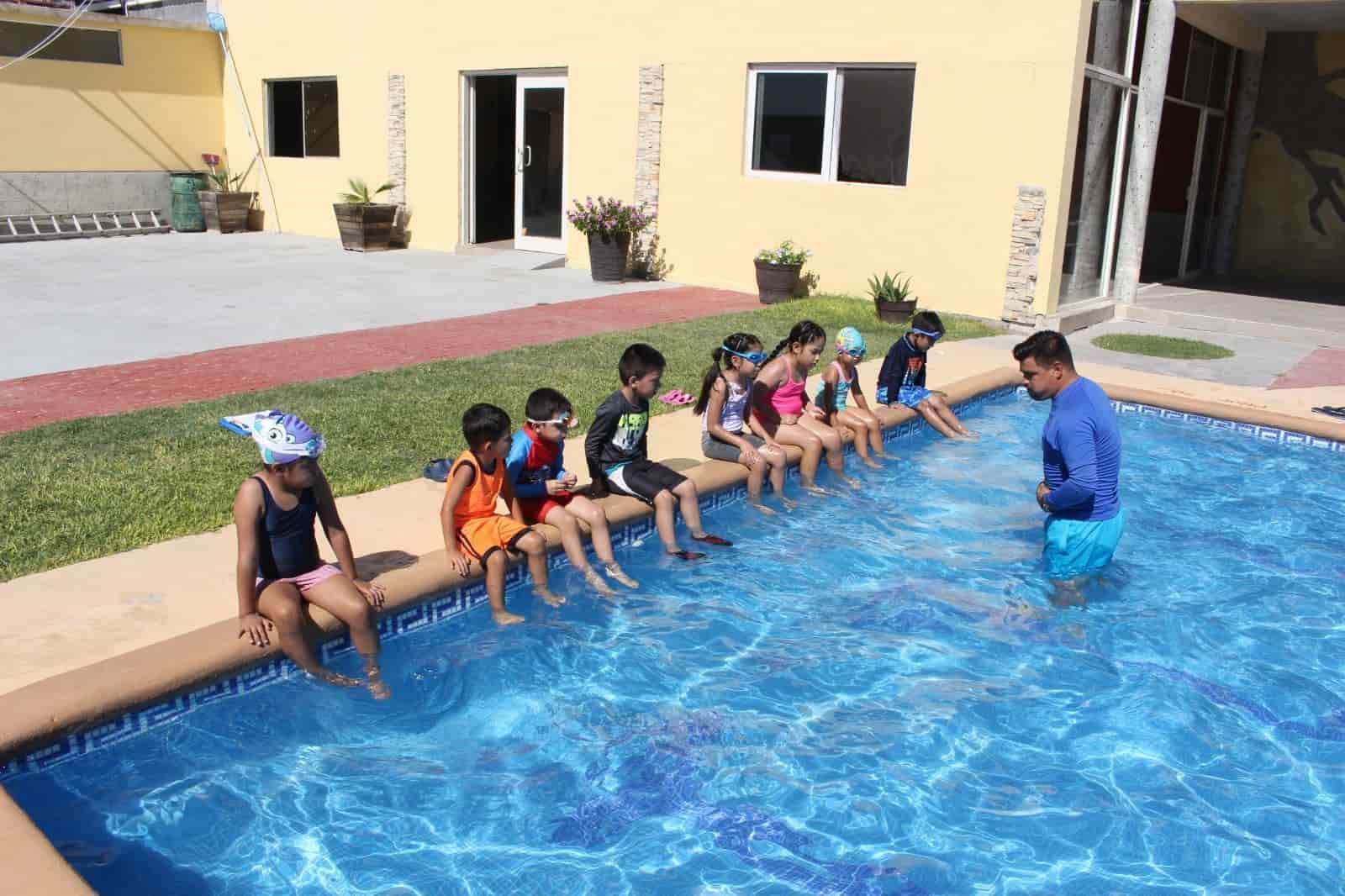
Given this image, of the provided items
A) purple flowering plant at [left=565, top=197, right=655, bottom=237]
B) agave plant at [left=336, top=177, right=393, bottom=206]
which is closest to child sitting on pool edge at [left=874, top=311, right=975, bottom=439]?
purple flowering plant at [left=565, top=197, right=655, bottom=237]

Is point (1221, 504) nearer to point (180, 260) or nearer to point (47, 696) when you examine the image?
point (47, 696)

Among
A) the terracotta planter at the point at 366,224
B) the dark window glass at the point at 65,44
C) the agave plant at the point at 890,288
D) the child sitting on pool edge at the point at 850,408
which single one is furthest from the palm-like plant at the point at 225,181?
the child sitting on pool edge at the point at 850,408

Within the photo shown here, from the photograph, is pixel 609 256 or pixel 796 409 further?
pixel 609 256

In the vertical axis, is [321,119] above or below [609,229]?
above

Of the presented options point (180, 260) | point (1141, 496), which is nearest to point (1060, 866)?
point (1141, 496)

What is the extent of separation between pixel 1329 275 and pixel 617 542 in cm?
1614

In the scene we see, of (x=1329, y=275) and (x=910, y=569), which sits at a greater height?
(x=1329, y=275)

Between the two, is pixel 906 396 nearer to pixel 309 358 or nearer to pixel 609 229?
pixel 309 358

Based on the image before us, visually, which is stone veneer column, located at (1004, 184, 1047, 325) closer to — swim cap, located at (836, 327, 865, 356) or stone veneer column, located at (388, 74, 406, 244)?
swim cap, located at (836, 327, 865, 356)

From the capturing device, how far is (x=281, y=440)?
4.25m

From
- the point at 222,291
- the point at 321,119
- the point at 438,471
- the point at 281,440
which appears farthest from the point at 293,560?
the point at 321,119

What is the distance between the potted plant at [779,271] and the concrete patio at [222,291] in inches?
71.4

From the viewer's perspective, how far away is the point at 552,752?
4.41 m

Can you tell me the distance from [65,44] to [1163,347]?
17.9 meters
